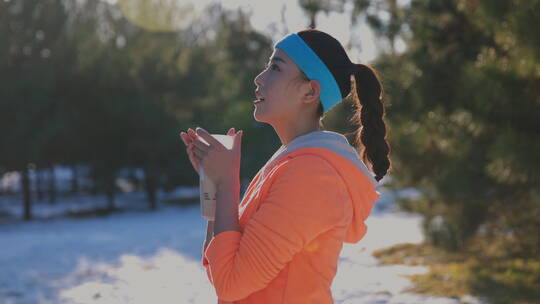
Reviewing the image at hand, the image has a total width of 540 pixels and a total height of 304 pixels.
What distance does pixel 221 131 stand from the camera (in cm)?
2108

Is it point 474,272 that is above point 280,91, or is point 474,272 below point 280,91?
below

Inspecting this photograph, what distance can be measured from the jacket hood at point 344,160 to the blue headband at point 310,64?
13 centimetres

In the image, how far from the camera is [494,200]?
24.6 feet

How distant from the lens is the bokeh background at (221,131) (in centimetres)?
607

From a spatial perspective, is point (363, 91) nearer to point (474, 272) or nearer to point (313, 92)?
point (313, 92)

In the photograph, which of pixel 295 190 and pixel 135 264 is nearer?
pixel 295 190

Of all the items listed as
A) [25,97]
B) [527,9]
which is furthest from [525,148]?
[25,97]

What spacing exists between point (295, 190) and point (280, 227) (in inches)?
3.5

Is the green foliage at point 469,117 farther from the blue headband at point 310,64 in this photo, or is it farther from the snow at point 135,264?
the blue headband at point 310,64

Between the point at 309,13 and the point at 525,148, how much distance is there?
6.02 meters

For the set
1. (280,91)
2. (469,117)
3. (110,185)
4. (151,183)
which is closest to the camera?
(280,91)

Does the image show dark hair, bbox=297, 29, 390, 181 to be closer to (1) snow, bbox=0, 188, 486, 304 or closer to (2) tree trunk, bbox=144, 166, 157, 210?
(1) snow, bbox=0, 188, 486, 304

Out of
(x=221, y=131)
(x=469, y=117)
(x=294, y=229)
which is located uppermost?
(x=221, y=131)

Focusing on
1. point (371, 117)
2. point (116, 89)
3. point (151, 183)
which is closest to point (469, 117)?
point (371, 117)
